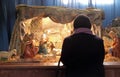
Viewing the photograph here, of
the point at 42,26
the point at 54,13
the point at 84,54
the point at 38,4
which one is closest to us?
the point at 84,54

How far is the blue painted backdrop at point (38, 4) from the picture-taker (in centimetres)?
463

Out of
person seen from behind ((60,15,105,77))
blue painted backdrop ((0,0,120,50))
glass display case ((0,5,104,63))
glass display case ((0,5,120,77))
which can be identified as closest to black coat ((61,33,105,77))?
person seen from behind ((60,15,105,77))

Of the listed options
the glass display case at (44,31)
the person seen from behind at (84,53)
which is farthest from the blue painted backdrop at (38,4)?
the person seen from behind at (84,53)

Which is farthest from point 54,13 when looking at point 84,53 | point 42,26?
point 84,53

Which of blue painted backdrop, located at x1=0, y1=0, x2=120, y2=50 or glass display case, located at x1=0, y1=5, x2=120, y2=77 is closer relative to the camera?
glass display case, located at x1=0, y1=5, x2=120, y2=77

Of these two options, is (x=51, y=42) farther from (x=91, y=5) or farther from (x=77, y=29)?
(x=77, y=29)

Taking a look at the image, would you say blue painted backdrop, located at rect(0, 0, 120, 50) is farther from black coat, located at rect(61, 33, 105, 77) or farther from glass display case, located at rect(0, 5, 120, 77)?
A: black coat, located at rect(61, 33, 105, 77)

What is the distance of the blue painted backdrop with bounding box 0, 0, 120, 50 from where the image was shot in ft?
15.2

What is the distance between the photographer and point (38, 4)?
4785 mm

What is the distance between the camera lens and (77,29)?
7.67 ft

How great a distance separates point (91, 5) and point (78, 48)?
2563mm

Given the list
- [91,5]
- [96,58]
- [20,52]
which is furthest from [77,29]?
[91,5]

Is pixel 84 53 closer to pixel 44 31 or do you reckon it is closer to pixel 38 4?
pixel 44 31

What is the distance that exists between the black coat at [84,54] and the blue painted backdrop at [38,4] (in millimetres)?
2391
